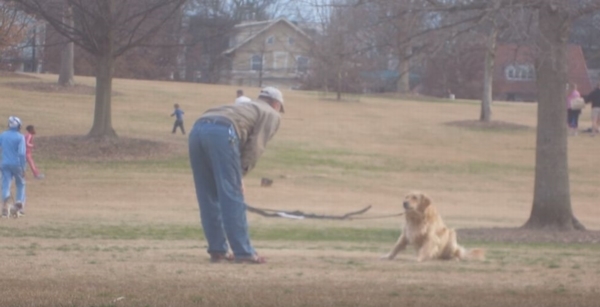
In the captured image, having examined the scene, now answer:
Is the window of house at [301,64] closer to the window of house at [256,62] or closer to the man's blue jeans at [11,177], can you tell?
the window of house at [256,62]

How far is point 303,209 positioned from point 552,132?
7.32 meters

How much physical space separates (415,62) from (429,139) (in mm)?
22650

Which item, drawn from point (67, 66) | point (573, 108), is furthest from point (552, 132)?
point (67, 66)

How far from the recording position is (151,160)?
29.2 meters

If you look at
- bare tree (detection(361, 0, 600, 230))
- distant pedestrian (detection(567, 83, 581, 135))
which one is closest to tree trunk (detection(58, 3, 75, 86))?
distant pedestrian (detection(567, 83, 581, 135))

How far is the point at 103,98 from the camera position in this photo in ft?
97.8

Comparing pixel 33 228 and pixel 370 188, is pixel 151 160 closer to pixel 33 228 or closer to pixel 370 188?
pixel 370 188

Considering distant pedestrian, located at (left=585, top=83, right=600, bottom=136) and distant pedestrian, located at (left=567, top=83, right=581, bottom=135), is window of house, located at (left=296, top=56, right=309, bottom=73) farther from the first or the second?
distant pedestrian, located at (left=585, top=83, right=600, bottom=136)

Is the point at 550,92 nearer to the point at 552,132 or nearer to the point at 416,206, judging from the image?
the point at 552,132

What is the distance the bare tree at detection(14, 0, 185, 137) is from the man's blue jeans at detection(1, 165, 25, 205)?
7867 mm

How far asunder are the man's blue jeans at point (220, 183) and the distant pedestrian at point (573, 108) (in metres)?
29.8

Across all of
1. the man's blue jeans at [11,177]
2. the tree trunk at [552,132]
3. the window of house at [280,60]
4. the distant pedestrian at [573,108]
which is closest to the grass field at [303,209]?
the man's blue jeans at [11,177]

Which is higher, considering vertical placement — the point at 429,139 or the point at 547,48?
the point at 547,48

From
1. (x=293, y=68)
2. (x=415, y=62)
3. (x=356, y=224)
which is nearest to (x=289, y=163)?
(x=356, y=224)
